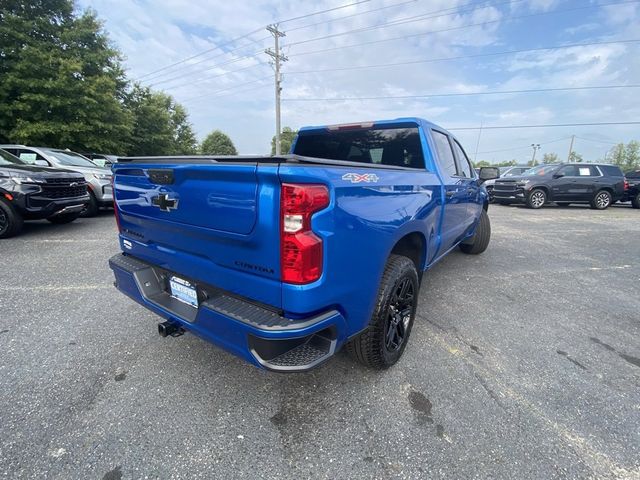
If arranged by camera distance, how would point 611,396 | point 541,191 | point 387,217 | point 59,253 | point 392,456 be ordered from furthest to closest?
1. point 541,191
2. point 59,253
3. point 611,396
4. point 387,217
5. point 392,456

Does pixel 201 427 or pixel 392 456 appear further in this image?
pixel 201 427

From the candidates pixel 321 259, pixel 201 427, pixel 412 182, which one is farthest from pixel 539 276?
pixel 201 427

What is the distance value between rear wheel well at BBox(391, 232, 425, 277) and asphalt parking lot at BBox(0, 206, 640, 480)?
0.74 m

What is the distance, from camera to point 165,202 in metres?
1.98

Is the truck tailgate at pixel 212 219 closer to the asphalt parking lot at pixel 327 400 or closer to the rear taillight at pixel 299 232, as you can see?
the rear taillight at pixel 299 232

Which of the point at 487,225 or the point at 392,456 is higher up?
the point at 487,225

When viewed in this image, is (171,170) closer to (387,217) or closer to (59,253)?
(387,217)

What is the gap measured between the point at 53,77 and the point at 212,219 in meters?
16.1

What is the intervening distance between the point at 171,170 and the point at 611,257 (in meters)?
7.62

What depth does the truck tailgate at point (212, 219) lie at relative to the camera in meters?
1.54

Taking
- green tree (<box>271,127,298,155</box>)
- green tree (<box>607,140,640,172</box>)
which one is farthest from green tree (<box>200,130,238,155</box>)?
green tree (<box>607,140,640,172</box>)

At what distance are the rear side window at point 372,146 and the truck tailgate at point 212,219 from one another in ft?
5.99

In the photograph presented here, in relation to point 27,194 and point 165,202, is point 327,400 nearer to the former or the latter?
point 165,202

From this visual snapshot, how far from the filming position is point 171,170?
1896 mm
